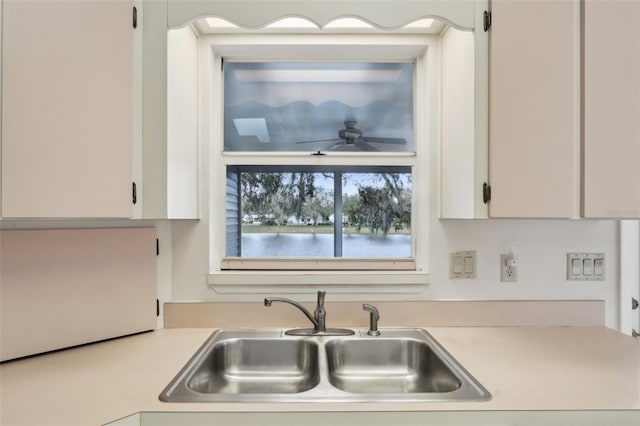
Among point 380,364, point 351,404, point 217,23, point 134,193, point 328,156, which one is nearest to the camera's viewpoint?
point 351,404

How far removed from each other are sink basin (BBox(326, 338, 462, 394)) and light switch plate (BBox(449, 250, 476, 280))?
13.9 inches

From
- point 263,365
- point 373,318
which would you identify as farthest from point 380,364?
point 263,365

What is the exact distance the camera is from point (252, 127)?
1.77 meters

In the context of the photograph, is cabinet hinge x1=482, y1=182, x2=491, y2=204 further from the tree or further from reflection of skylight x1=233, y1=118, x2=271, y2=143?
reflection of skylight x1=233, y1=118, x2=271, y2=143

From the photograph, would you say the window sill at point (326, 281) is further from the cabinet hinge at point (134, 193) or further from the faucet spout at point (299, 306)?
the cabinet hinge at point (134, 193)

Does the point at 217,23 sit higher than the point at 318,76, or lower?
higher

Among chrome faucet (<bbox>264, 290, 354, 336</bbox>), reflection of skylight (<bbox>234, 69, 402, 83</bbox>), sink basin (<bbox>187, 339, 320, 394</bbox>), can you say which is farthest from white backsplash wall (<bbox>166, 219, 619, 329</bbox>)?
reflection of skylight (<bbox>234, 69, 402, 83</bbox>)

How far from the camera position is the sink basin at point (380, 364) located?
1.40 meters

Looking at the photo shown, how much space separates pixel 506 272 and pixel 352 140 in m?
0.87

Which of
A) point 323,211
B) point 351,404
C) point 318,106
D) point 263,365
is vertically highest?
point 318,106

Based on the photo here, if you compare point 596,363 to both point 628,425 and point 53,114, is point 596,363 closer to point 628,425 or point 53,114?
point 628,425

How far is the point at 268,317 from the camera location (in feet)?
5.21

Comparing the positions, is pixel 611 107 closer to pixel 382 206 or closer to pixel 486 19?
pixel 486 19

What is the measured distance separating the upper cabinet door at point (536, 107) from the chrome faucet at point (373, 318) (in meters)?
0.59
